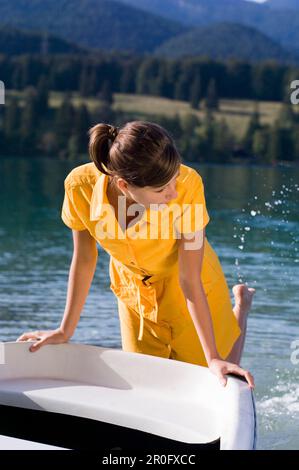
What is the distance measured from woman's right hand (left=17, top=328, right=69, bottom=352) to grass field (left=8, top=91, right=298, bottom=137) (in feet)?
104

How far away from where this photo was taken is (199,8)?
130500mm

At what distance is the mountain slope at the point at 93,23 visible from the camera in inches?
3004

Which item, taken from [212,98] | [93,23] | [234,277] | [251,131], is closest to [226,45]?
[93,23]

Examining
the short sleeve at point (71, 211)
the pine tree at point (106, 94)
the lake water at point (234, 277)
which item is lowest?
the pine tree at point (106, 94)

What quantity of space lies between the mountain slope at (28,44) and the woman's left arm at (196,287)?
51.1 m

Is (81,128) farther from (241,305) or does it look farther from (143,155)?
(143,155)

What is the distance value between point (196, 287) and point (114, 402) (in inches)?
13.7

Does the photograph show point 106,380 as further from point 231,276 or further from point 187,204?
point 231,276

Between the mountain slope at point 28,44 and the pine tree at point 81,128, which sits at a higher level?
the mountain slope at point 28,44

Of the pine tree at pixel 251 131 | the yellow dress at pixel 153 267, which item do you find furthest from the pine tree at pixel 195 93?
the yellow dress at pixel 153 267

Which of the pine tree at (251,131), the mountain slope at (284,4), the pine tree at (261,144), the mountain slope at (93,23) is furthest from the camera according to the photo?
the mountain slope at (284,4)

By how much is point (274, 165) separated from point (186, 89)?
A: 1150 cm

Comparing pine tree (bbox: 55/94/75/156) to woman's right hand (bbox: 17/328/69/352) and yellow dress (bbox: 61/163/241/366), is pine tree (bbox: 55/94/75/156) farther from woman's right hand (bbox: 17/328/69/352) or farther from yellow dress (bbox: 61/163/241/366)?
woman's right hand (bbox: 17/328/69/352)

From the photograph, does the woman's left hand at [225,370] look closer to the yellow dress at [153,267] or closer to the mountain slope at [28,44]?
the yellow dress at [153,267]
